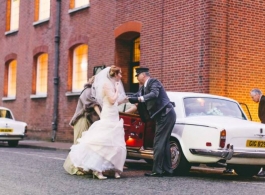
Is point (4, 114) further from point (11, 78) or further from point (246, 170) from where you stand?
point (246, 170)

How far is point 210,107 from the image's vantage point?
1048 cm

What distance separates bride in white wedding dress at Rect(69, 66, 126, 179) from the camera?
9.39m

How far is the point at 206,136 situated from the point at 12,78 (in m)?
18.7

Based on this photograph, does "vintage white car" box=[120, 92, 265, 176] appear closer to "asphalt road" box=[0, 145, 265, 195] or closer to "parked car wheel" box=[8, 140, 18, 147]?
"asphalt road" box=[0, 145, 265, 195]

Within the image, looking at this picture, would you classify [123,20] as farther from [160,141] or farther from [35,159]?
[160,141]

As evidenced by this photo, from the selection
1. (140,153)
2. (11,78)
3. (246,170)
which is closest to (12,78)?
(11,78)

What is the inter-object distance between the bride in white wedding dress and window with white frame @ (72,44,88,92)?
10.9 m

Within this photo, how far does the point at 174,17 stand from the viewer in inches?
634

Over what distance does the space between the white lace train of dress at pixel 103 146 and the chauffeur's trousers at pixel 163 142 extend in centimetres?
62

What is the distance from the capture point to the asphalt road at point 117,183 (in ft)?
25.3

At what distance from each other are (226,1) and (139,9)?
337cm

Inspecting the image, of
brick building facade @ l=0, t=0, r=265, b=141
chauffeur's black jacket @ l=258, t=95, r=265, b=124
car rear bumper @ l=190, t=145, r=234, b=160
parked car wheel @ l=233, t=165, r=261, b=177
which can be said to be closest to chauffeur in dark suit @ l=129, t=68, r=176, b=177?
car rear bumper @ l=190, t=145, r=234, b=160

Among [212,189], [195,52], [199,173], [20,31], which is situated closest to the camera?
[212,189]

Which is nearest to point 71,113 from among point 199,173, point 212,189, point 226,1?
point 226,1
